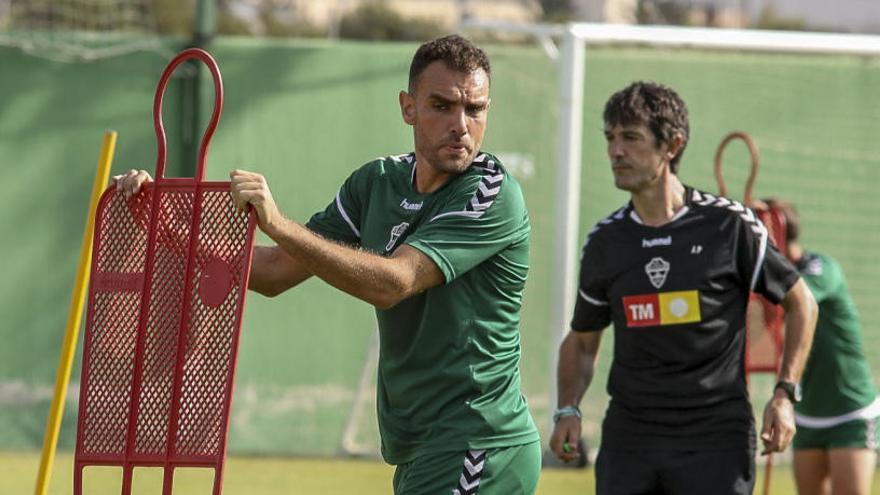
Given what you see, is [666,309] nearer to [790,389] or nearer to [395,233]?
[790,389]

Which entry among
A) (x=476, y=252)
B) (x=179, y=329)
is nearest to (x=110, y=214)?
(x=179, y=329)

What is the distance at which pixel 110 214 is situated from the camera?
4484 mm

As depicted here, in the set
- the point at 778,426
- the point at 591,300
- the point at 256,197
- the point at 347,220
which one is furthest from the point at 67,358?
the point at 778,426

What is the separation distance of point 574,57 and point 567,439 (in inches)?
216

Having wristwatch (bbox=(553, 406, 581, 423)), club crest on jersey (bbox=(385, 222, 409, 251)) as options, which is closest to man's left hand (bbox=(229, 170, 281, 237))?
club crest on jersey (bbox=(385, 222, 409, 251))

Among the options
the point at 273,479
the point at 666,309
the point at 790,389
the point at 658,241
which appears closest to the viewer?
the point at 790,389

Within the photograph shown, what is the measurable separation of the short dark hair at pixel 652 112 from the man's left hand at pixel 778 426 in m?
1.06

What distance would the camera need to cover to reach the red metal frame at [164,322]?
4203 millimetres

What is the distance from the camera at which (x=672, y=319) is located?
6027 millimetres

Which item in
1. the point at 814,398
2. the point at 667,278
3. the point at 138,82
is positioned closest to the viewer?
the point at 667,278

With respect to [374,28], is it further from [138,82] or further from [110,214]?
[110,214]

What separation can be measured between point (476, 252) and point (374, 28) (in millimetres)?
18680

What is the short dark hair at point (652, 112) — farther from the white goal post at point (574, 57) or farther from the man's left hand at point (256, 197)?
the white goal post at point (574, 57)

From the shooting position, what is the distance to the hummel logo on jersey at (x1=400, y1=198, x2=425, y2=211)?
4.70 m
